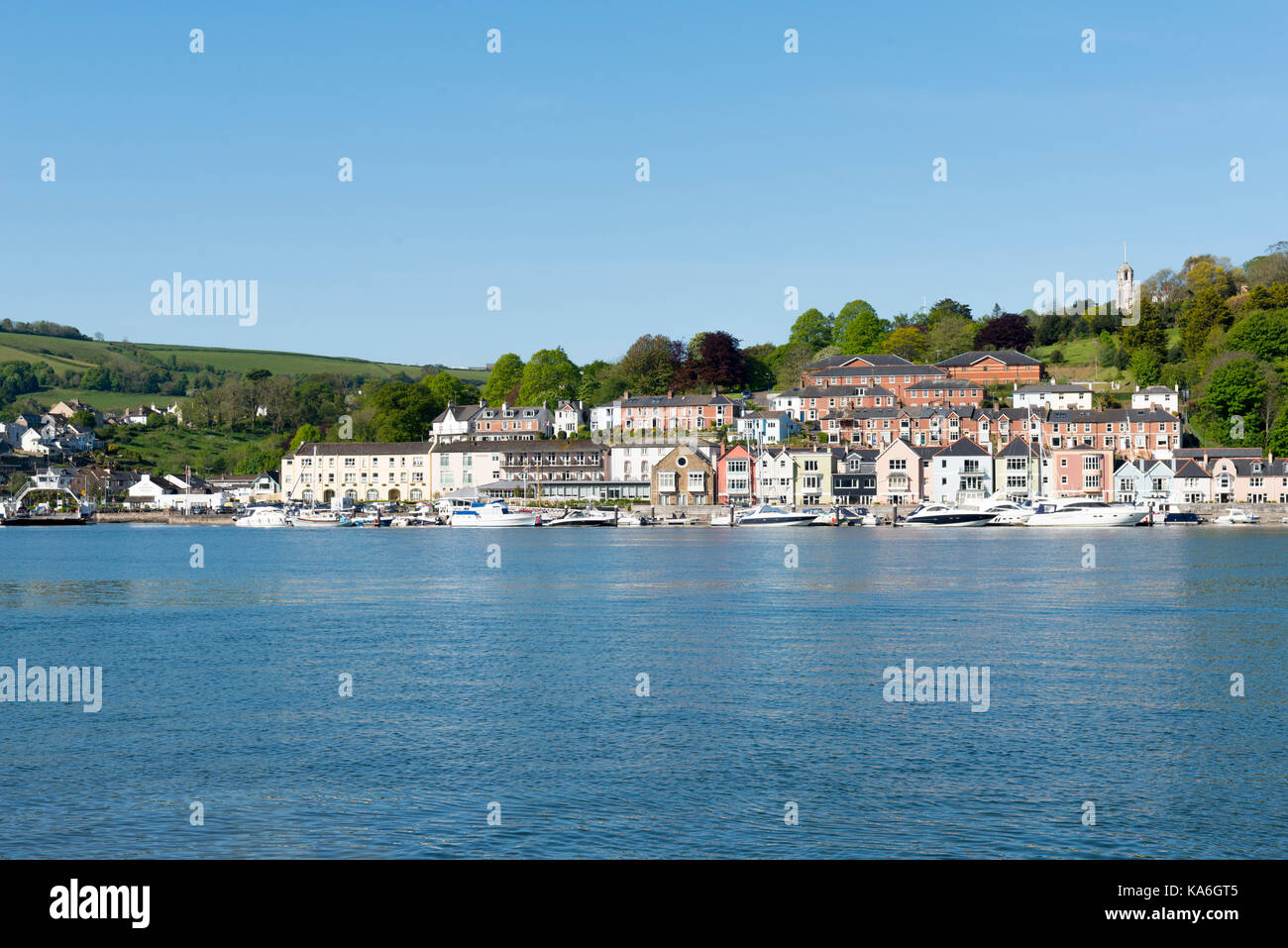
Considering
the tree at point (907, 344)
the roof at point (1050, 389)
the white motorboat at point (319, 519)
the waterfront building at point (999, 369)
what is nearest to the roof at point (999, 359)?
the waterfront building at point (999, 369)

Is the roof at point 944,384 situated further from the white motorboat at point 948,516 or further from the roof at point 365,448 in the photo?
the roof at point 365,448

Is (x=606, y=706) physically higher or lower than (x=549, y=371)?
lower

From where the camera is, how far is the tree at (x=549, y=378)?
458ft

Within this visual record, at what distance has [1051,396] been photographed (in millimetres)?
111312

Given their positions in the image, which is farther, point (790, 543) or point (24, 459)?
point (24, 459)

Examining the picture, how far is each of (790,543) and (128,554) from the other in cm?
3837

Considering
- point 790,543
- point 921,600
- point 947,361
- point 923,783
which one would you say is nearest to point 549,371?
point 947,361

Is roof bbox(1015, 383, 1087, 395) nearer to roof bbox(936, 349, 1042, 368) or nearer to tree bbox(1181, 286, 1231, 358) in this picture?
roof bbox(936, 349, 1042, 368)

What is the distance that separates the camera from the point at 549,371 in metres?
142

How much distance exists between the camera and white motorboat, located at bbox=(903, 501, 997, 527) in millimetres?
93312

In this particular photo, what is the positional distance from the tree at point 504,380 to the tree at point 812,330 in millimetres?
34603

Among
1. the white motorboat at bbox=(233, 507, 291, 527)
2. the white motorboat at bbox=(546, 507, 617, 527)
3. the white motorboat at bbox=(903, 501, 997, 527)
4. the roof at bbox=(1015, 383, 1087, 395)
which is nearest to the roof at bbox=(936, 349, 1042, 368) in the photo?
the roof at bbox=(1015, 383, 1087, 395)

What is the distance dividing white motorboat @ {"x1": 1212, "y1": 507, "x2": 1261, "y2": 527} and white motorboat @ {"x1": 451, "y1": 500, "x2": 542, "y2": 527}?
5548cm
